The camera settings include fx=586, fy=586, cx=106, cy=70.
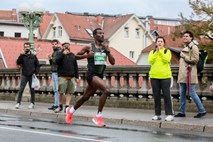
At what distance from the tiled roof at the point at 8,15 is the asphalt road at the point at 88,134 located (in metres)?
104

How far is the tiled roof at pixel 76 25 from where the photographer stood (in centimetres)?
9800

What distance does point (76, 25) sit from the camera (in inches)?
3994

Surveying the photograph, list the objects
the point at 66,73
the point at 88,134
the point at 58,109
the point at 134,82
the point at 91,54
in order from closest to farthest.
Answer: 1. the point at 88,134
2. the point at 91,54
3. the point at 66,73
4. the point at 58,109
5. the point at 134,82

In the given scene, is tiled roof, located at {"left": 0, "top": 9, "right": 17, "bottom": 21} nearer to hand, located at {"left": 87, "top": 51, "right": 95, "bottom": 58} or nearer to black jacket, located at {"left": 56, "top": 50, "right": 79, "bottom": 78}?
black jacket, located at {"left": 56, "top": 50, "right": 79, "bottom": 78}

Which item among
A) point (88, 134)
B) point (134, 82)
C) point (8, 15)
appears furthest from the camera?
point (8, 15)

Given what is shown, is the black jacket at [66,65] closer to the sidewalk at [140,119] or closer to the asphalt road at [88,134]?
the sidewalk at [140,119]

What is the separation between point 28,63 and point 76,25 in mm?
83677

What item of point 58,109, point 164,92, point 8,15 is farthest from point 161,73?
point 8,15

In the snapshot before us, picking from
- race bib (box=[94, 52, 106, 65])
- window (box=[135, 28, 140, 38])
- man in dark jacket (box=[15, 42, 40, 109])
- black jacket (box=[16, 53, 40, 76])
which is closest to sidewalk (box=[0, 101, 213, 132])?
man in dark jacket (box=[15, 42, 40, 109])

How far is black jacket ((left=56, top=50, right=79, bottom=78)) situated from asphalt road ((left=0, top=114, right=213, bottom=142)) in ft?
12.0

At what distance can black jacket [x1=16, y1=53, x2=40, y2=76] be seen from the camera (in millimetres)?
18125

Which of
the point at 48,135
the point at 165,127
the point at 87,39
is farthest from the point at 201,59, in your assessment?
the point at 87,39

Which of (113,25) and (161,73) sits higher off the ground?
(113,25)

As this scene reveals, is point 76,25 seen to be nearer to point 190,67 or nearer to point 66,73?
point 66,73
